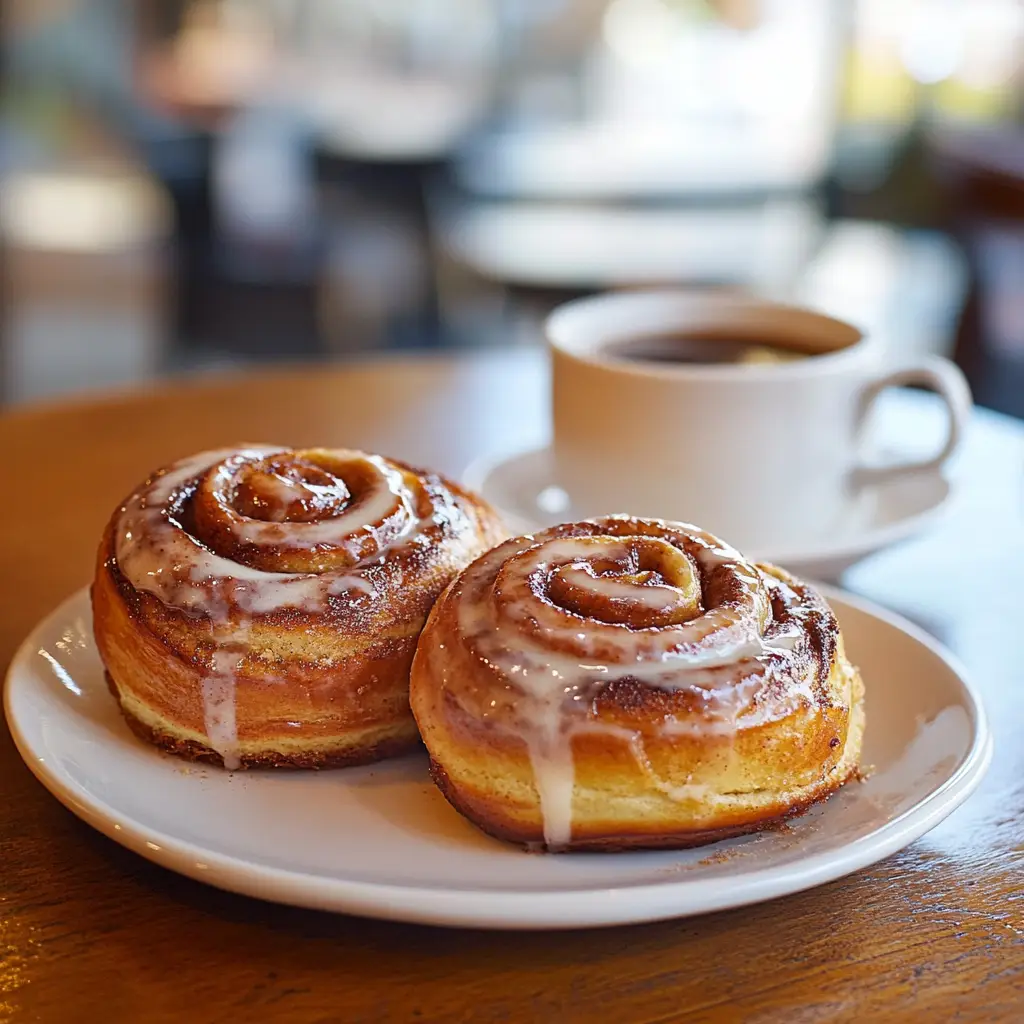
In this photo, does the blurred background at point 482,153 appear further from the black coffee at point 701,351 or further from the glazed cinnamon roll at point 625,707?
the glazed cinnamon roll at point 625,707

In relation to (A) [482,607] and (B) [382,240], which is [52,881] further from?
(B) [382,240]

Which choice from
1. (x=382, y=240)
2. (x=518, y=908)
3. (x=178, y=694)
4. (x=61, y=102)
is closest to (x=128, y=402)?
(x=178, y=694)

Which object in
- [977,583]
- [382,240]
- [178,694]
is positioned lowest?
[382,240]

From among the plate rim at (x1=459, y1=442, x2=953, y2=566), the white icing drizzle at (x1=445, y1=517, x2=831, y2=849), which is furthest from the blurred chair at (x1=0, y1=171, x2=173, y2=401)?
the white icing drizzle at (x1=445, y1=517, x2=831, y2=849)

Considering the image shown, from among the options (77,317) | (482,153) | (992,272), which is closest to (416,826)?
(992,272)

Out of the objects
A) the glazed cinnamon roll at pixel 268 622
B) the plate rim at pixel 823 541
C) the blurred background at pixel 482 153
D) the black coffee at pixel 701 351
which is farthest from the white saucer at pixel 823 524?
the blurred background at pixel 482 153
